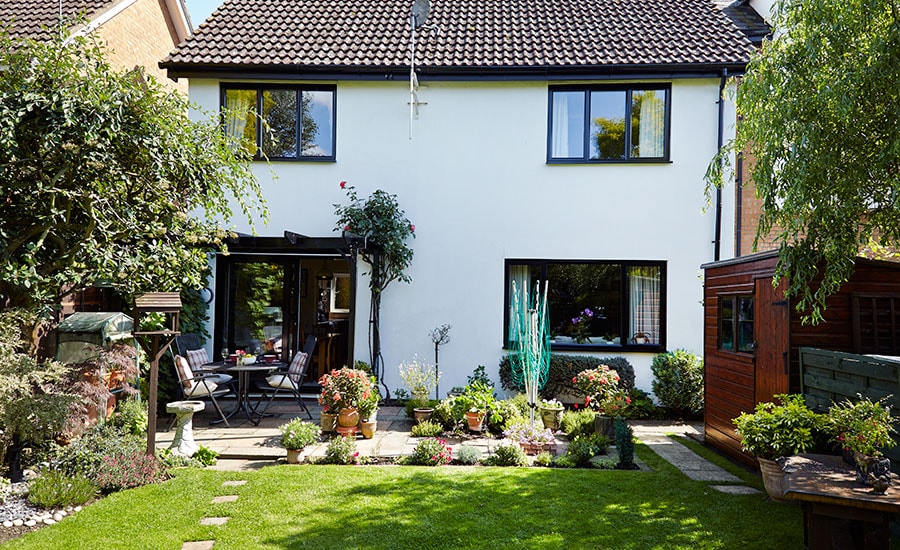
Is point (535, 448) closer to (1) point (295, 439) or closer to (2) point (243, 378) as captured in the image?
(1) point (295, 439)

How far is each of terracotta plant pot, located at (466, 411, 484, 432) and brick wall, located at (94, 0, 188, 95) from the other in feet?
30.9

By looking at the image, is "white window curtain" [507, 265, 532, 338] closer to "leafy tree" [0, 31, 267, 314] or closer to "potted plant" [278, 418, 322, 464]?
"potted plant" [278, 418, 322, 464]

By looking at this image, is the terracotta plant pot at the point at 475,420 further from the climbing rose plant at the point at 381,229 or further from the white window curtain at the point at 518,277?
the climbing rose plant at the point at 381,229

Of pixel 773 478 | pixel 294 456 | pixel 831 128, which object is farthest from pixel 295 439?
pixel 831 128

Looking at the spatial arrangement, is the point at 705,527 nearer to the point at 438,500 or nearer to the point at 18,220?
the point at 438,500

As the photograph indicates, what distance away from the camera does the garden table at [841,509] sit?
397 centimetres

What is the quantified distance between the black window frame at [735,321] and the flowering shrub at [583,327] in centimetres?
272

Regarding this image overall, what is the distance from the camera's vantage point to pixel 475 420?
8.21m

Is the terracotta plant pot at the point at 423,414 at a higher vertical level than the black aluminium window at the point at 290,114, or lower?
lower

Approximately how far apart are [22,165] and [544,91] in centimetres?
813

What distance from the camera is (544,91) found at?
10758 millimetres

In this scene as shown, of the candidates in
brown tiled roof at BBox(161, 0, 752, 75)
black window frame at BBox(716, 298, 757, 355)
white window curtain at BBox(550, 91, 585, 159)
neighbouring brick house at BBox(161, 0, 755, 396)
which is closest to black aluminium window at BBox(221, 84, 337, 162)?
neighbouring brick house at BBox(161, 0, 755, 396)

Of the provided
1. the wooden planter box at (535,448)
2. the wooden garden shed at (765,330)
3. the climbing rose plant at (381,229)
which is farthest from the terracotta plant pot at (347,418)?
the wooden garden shed at (765,330)

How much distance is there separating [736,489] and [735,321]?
2.30 meters
